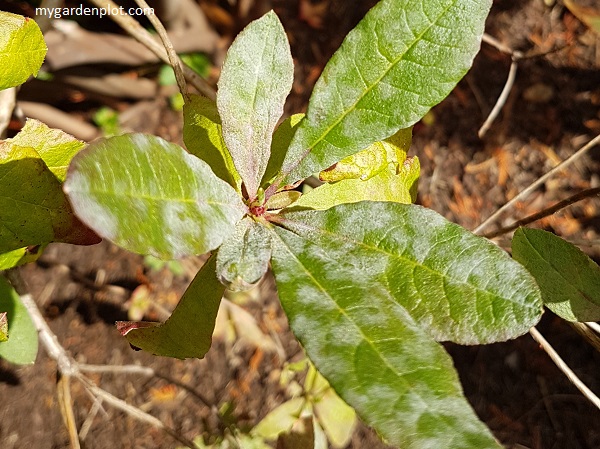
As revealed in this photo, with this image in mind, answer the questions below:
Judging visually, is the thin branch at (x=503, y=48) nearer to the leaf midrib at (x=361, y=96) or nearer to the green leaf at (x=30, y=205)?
the leaf midrib at (x=361, y=96)

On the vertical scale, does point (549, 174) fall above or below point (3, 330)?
above

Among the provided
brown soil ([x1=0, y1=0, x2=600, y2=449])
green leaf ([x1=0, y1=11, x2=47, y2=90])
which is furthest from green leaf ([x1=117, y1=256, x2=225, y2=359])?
brown soil ([x1=0, y1=0, x2=600, y2=449])

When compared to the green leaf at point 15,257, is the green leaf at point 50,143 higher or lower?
higher

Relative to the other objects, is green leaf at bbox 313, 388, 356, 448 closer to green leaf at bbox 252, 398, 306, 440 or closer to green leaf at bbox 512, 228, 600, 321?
green leaf at bbox 252, 398, 306, 440

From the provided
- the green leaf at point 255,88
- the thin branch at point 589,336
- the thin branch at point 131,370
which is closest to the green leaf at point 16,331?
the thin branch at point 131,370

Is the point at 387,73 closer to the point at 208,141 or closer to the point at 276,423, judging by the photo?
the point at 208,141

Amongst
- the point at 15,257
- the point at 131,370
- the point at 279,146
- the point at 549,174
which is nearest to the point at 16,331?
the point at 15,257
